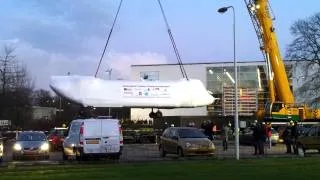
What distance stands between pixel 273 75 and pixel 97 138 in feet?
87.4

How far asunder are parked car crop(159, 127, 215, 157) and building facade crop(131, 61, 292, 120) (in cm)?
5651

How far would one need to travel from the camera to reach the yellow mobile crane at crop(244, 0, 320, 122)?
50031mm

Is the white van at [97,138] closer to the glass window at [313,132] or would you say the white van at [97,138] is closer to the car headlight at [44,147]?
the car headlight at [44,147]

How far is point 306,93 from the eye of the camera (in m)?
77.3

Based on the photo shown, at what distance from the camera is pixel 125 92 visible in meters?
33.4

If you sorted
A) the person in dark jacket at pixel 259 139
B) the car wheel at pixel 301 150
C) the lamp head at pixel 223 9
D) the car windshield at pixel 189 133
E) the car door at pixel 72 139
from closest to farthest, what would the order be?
the car door at pixel 72 139 < the car windshield at pixel 189 133 < the lamp head at pixel 223 9 < the car wheel at pixel 301 150 < the person in dark jacket at pixel 259 139

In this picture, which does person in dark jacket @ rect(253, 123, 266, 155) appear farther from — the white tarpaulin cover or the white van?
the white van

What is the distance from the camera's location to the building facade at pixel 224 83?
95.4 metres

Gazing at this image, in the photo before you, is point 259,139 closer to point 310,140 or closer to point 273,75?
point 310,140

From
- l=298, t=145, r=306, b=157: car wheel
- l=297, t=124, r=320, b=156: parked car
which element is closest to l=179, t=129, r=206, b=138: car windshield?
l=298, t=145, r=306, b=157: car wheel

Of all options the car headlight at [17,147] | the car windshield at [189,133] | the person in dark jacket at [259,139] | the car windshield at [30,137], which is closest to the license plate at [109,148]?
the car windshield at [189,133]

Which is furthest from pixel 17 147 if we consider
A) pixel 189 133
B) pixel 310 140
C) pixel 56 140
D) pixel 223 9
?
pixel 310 140

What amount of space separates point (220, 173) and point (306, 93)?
58.8 meters

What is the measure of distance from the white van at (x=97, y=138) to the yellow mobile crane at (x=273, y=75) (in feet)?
76.9
